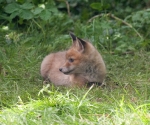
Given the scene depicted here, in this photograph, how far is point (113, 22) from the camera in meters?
8.91

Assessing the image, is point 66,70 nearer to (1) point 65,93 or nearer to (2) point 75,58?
(2) point 75,58

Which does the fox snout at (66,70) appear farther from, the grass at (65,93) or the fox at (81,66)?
the grass at (65,93)

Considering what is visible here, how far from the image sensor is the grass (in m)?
4.96

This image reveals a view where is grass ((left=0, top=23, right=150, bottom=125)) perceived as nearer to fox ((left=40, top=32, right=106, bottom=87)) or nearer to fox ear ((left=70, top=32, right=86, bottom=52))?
fox ((left=40, top=32, right=106, bottom=87))

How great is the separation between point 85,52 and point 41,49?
50.8 inches

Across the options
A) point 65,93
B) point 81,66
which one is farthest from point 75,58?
point 65,93

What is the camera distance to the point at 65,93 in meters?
6.02

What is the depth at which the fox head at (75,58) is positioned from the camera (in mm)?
6605

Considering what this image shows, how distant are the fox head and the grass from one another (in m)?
0.32

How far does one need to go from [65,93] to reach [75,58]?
2.53 ft

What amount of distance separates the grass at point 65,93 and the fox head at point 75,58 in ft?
1.04

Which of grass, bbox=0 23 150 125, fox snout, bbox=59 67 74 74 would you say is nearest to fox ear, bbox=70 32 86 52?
fox snout, bbox=59 67 74 74

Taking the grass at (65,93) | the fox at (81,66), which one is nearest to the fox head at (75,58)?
the fox at (81,66)

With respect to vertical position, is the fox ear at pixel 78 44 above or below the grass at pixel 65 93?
above
